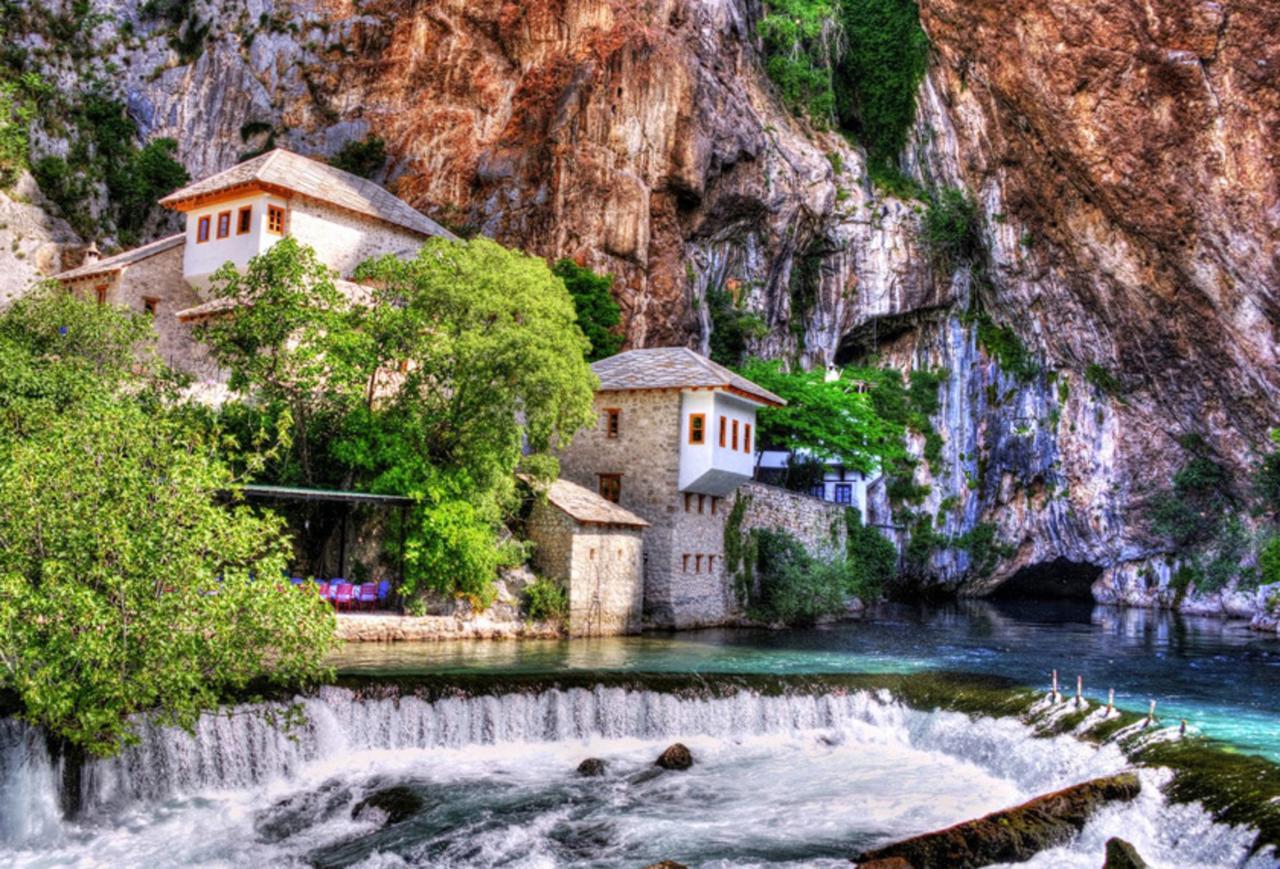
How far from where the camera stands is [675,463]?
32.0 meters

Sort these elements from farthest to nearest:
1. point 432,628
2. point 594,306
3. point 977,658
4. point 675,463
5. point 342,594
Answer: point 594,306 < point 675,463 < point 977,658 < point 432,628 < point 342,594

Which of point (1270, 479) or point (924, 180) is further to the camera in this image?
point (924, 180)

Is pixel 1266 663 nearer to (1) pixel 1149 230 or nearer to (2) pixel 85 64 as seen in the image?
(1) pixel 1149 230

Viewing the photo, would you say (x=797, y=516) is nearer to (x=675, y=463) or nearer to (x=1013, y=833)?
(x=675, y=463)

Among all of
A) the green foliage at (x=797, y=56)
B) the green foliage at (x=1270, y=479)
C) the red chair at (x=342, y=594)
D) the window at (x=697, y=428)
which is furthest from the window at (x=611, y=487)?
the green foliage at (x=797, y=56)

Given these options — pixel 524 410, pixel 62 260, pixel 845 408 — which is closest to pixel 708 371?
pixel 524 410

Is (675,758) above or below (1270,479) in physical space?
below

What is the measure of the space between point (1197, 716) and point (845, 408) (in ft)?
85.0

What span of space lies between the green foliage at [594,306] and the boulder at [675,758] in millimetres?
25071

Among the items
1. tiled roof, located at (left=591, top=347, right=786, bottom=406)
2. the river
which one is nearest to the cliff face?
tiled roof, located at (left=591, top=347, right=786, bottom=406)

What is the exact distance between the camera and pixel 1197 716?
1986 cm

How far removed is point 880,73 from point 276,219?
3725cm

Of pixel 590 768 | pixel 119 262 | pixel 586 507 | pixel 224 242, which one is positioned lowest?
pixel 590 768

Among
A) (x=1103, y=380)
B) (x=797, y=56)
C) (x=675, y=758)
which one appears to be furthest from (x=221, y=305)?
(x=1103, y=380)
